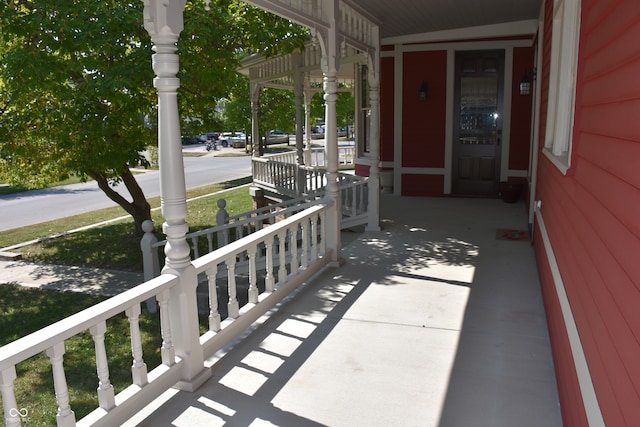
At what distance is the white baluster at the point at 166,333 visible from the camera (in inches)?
131

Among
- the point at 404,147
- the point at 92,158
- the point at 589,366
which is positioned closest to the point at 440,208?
the point at 404,147

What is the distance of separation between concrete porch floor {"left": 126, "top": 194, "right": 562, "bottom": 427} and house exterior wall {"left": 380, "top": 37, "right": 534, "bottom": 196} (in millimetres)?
4518

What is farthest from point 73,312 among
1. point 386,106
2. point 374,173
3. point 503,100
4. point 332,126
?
point 503,100

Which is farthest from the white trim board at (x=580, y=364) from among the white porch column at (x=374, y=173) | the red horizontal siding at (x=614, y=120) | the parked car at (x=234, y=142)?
the parked car at (x=234, y=142)

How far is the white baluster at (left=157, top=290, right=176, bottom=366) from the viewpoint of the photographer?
10.9 feet

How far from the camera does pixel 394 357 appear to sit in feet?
12.5

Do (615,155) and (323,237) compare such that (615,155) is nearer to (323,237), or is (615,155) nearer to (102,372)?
(102,372)

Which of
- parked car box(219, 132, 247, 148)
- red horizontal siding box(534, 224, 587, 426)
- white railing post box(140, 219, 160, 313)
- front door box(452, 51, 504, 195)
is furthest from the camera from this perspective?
parked car box(219, 132, 247, 148)

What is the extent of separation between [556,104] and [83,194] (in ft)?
61.2

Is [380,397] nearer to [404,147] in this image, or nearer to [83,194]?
[404,147]

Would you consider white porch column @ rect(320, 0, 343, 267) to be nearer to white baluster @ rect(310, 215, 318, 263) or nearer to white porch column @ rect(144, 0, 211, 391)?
white baluster @ rect(310, 215, 318, 263)

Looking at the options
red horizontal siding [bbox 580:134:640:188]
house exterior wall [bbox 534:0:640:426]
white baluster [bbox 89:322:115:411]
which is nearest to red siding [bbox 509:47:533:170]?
house exterior wall [bbox 534:0:640:426]

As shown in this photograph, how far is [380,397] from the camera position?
3285mm

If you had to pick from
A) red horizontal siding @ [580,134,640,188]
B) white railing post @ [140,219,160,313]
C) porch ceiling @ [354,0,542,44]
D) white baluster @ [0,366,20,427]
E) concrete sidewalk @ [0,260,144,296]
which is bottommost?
concrete sidewalk @ [0,260,144,296]
